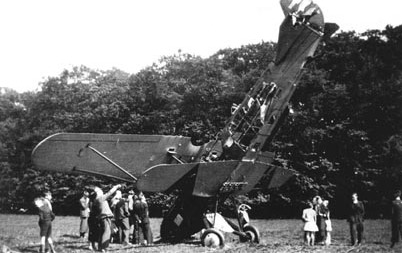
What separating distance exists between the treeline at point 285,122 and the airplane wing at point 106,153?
16.1 m

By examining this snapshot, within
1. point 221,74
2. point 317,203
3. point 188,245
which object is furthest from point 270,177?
point 221,74

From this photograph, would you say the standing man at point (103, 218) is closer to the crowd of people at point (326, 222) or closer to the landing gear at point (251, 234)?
the landing gear at point (251, 234)

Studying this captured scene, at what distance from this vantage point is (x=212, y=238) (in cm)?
1323

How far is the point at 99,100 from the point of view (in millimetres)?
40500

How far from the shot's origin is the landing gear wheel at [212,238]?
43.2ft

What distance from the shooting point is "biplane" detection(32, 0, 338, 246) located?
1241 cm

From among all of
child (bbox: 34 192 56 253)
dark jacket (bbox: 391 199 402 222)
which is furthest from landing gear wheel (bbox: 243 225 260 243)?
child (bbox: 34 192 56 253)

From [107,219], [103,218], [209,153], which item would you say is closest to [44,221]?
[103,218]

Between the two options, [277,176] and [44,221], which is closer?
[44,221]

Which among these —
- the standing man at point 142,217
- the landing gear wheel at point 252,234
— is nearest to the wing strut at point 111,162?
the standing man at point 142,217

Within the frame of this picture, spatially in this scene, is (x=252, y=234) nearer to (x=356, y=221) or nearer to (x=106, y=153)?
(x=356, y=221)

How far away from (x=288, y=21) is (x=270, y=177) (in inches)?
206

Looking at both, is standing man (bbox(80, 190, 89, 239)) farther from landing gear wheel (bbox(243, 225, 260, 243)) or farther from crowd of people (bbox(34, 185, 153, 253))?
landing gear wheel (bbox(243, 225, 260, 243))

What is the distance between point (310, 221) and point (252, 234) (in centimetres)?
217
